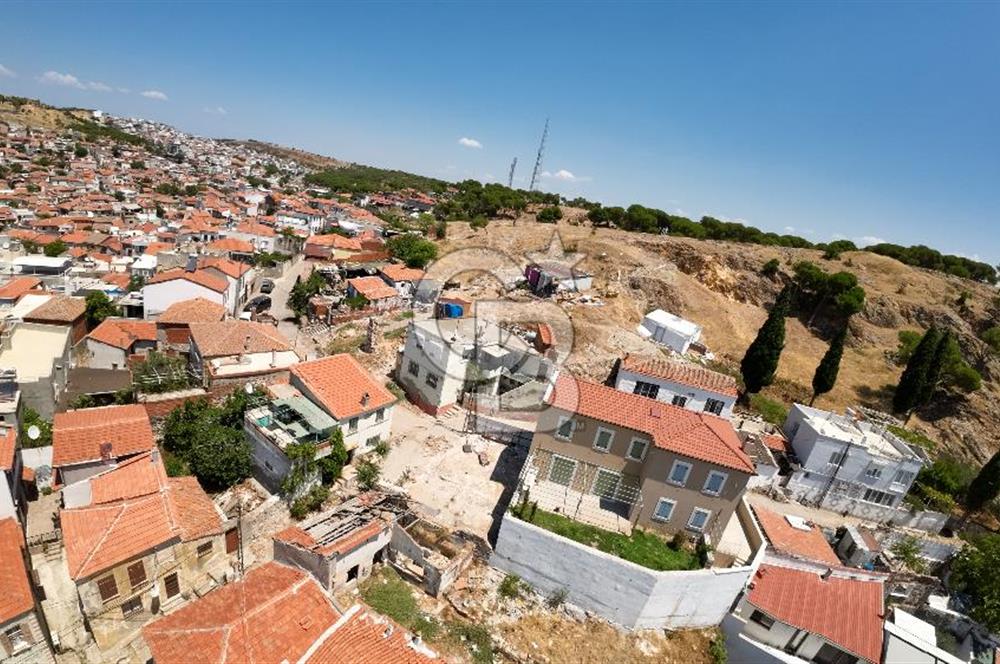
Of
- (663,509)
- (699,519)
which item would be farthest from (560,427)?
(699,519)

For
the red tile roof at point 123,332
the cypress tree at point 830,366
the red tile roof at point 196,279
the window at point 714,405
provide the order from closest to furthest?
the window at point 714,405, the red tile roof at point 123,332, the cypress tree at point 830,366, the red tile roof at point 196,279

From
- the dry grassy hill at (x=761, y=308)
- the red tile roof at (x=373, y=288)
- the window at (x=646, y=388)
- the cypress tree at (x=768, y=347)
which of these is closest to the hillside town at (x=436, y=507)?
the cypress tree at (x=768, y=347)

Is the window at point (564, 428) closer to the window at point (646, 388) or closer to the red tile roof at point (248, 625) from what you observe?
the window at point (646, 388)

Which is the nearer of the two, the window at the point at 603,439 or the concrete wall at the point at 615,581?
the concrete wall at the point at 615,581

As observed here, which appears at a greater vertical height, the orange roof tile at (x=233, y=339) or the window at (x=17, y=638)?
Answer: the orange roof tile at (x=233, y=339)

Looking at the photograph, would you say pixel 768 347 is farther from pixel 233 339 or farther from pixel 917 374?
pixel 233 339

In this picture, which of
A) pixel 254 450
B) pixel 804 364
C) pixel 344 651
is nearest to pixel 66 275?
pixel 254 450

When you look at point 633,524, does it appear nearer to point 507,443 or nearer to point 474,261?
point 507,443
